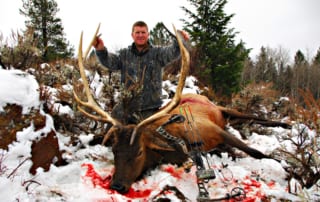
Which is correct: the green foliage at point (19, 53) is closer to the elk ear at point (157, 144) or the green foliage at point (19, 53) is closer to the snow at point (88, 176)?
the snow at point (88, 176)

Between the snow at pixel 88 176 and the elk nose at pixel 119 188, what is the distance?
0.05 metres

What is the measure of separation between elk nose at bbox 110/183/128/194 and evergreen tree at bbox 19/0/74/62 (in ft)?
50.0

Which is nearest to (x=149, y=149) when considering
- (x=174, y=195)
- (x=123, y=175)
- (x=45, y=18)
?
(x=123, y=175)

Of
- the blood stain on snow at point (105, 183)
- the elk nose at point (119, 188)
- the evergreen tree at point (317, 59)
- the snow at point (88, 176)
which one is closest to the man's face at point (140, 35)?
the snow at point (88, 176)

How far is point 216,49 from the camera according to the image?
13.8 m

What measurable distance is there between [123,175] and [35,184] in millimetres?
789

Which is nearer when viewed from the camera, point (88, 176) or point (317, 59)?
point (88, 176)

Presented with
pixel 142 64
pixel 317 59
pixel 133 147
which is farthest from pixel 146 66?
pixel 317 59

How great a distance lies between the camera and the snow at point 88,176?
2100 mm

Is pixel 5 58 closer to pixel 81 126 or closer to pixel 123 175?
pixel 81 126

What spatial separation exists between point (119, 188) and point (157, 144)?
0.71m

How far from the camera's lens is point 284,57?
42562 mm

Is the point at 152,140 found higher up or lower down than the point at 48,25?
lower down

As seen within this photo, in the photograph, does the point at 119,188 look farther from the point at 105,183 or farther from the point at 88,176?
the point at 88,176
